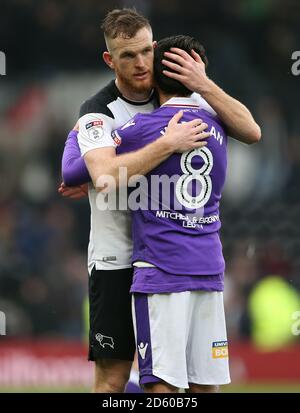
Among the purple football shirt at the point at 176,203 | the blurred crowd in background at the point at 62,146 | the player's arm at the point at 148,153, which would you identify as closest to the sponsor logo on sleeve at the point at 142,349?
the purple football shirt at the point at 176,203

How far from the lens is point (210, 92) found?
4.60 meters

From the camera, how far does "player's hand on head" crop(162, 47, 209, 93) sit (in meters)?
A: 4.57

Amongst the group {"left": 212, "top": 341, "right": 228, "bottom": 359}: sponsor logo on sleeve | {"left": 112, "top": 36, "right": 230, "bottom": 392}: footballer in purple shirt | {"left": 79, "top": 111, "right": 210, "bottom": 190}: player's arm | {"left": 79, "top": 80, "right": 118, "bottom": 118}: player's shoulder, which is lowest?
{"left": 212, "top": 341, "right": 228, "bottom": 359}: sponsor logo on sleeve

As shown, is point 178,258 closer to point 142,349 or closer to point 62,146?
point 142,349

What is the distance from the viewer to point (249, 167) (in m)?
11.8

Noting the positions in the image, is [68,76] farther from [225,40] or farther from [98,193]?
[98,193]

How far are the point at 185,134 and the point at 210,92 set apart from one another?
249mm

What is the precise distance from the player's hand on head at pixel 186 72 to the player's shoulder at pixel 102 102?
35 centimetres

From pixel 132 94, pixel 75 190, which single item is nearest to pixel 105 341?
pixel 75 190

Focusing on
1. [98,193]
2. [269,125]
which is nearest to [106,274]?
[98,193]

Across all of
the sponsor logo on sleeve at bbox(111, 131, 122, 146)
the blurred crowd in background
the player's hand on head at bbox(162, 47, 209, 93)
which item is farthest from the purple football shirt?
the blurred crowd in background

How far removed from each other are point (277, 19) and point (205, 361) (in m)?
9.15

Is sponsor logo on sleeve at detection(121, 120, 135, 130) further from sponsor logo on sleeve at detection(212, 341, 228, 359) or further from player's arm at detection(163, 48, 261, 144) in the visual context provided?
sponsor logo on sleeve at detection(212, 341, 228, 359)

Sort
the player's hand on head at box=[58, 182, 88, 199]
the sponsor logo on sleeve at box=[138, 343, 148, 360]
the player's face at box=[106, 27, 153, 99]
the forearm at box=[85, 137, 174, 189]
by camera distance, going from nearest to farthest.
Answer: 1. the forearm at box=[85, 137, 174, 189]
2. the sponsor logo on sleeve at box=[138, 343, 148, 360]
3. the player's face at box=[106, 27, 153, 99]
4. the player's hand on head at box=[58, 182, 88, 199]
